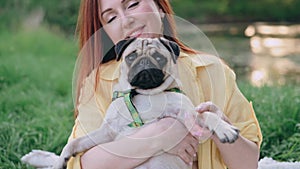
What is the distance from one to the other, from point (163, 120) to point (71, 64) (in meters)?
4.50

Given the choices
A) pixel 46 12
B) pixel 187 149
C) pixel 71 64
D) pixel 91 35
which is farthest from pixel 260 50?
pixel 187 149

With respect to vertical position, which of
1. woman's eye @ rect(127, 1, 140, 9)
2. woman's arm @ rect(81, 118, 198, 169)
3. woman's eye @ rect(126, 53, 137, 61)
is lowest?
woman's arm @ rect(81, 118, 198, 169)

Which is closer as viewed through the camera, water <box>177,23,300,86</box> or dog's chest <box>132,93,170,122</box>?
dog's chest <box>132,93,170,122</box>

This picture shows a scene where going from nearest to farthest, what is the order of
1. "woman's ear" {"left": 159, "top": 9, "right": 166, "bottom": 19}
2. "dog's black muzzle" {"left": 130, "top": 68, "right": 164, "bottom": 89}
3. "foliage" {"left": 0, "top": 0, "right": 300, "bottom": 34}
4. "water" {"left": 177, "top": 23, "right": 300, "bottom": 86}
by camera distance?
"dog's black muzzle" {"left": 130, "top": 68, "right": 164, "bottom": 89}, "woman's ear" {"left": 159, "top": 9, "right": 166, "bottom": 19}, "water" {"left": 177, "top": 23, "right": 300, "bottom": 86}, "foliage" {"left": 0, "top": 0, "right": 300, "bottom": 34}

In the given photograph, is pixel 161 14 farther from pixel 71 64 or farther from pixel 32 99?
pixel 71 64

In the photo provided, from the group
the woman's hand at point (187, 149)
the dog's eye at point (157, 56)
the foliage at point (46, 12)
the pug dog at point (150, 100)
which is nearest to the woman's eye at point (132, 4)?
the pug dog at point (150, 100)

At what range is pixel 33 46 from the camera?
7191 millimetres

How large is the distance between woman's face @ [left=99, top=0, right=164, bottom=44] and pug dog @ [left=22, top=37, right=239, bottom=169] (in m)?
0.16

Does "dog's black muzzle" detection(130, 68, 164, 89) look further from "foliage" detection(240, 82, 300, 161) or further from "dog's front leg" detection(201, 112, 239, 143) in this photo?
"foliage" detection(240, 82, 300, 161)

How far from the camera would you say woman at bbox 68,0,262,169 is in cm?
187

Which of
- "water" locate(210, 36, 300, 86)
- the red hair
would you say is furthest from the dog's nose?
"water" locate(210, 36, 300, 86)

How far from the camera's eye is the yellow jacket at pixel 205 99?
1947mm

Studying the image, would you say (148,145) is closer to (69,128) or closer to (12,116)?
(69,128)


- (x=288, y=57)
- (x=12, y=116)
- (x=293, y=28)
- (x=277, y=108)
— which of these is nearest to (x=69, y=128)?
(x=12, y=116)
